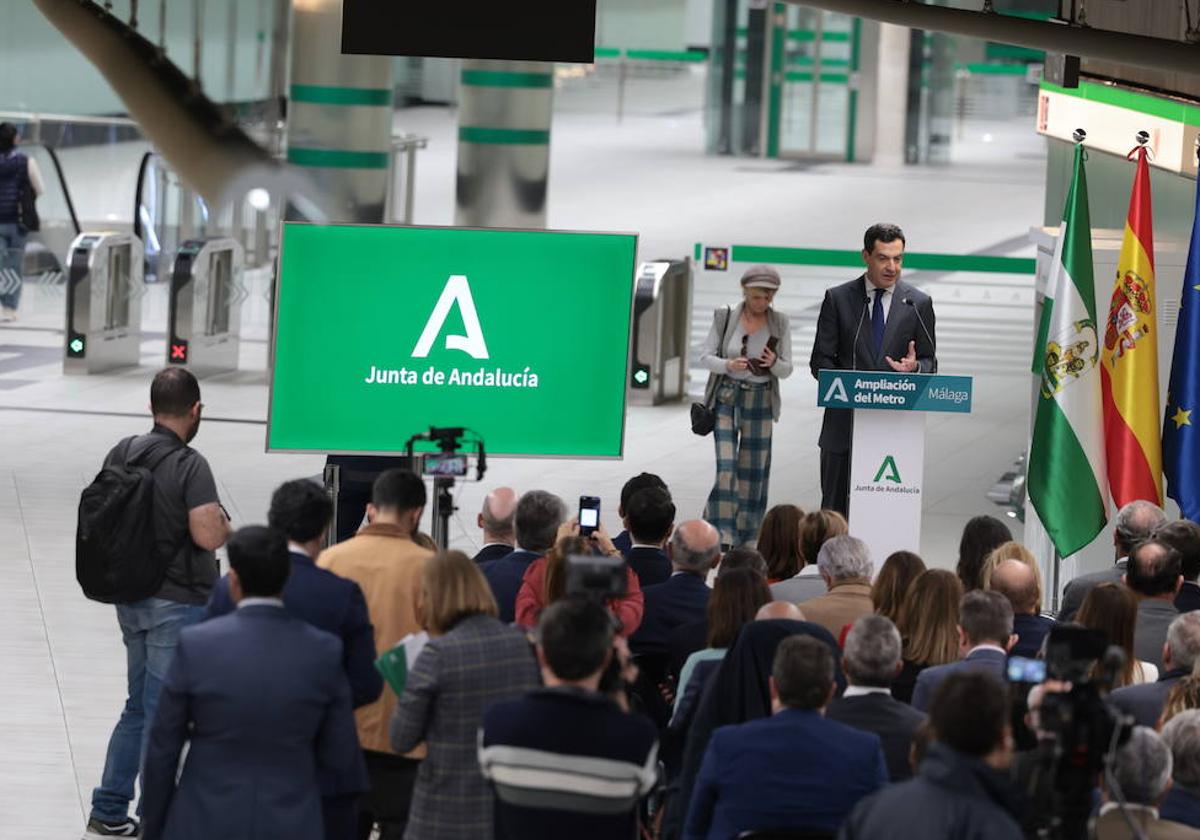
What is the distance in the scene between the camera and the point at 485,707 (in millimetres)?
5723

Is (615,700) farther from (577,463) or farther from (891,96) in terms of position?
(891,96)

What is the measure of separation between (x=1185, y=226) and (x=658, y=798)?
6115 millimetres

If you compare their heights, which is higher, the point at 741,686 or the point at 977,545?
the point at 977,545

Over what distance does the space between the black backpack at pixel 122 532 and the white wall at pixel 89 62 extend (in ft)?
66.1

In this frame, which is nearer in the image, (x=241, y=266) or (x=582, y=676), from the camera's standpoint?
(x=582, y=676)

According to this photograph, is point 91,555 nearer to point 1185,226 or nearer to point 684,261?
point 1185,226

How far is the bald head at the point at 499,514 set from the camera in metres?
7.66

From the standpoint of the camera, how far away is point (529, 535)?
24.2 ft

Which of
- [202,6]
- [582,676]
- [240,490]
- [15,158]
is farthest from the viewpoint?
[202,6]

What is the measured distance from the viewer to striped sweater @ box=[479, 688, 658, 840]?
5.27 metres

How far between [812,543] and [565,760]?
113 inches

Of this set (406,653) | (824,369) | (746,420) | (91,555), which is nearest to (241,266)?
(746,420)

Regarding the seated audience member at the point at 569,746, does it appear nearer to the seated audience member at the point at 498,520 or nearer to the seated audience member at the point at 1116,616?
the seated audience member at the point at 1116,616

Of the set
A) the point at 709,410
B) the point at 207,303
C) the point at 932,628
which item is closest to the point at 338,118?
the point at 207,303
